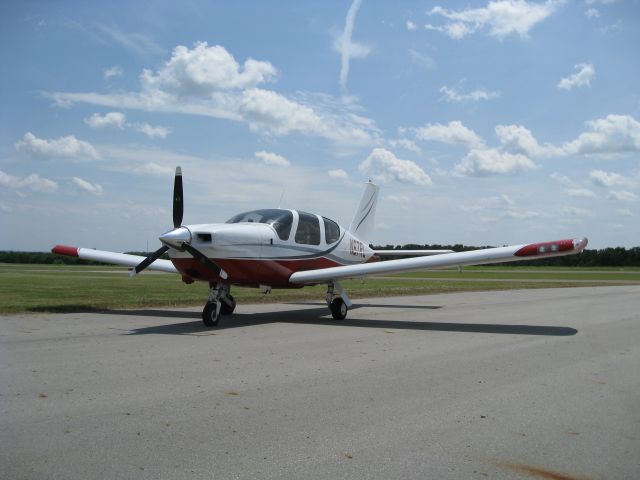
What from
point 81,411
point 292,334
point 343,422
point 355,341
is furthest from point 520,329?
point 81,411

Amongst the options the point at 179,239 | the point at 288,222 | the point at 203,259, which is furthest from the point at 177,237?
the point at 288,222

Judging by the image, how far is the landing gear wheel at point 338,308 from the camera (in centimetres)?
1367

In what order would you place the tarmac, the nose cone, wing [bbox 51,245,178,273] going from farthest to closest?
wing [bbox 51,245,178,273] < the nose cone < the tarmac

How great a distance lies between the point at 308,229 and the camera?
14109 mm

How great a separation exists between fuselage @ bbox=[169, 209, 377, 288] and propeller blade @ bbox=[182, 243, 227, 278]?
0.11 m

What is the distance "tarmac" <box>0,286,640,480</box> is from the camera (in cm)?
389

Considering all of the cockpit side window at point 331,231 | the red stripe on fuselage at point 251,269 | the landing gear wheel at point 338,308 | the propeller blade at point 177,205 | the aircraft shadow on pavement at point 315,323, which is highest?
the propeller blade at point 177,205

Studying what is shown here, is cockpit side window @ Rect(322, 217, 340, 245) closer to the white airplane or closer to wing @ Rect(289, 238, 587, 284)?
the white airplane

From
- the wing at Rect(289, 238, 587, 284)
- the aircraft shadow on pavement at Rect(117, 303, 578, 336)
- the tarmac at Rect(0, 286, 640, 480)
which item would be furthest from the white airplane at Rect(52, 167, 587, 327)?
the tarmac at Rect(0, 286, 640, 480)

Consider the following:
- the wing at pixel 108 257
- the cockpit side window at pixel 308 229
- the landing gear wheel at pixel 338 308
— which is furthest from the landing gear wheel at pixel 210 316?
the wing at pixel 108 257

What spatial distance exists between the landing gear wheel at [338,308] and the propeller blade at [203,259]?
3122mm

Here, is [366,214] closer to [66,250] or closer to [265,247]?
[265,247]

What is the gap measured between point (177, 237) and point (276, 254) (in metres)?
2.68

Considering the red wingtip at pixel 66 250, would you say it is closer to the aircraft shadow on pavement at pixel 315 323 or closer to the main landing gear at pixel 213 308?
the aircraft shadow on pavement at pixel 315 323
